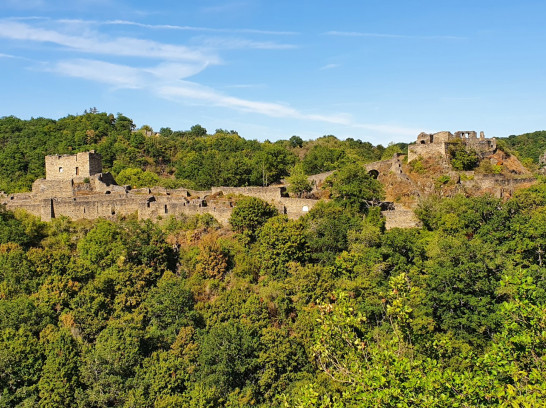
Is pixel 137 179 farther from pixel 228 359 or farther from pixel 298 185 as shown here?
pixel 228 359

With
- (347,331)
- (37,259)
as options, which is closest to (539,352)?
(347,331)

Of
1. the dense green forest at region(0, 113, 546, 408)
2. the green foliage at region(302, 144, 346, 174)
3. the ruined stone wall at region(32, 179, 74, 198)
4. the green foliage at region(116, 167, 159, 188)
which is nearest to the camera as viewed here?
the dense green forest at region(0, 113, 546, 408)

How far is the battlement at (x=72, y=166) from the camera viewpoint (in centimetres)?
3972

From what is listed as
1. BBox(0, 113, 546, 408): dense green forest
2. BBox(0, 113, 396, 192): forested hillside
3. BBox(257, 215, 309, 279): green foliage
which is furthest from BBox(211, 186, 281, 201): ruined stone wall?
BBox(0, 113, 396, 192): forested hillside

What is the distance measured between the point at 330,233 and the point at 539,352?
19442 millimetres

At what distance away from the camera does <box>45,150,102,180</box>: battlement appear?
39.7 m

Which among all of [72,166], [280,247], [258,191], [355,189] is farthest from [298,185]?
[72,166]

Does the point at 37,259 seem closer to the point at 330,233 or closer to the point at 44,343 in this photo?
the point at 44,343

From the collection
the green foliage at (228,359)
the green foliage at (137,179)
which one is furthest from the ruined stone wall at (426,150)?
the green foliage at (137,179)

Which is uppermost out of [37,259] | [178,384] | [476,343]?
[37,259]

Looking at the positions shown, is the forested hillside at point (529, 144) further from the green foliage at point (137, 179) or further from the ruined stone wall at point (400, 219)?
the green foliage at point (137, 179)

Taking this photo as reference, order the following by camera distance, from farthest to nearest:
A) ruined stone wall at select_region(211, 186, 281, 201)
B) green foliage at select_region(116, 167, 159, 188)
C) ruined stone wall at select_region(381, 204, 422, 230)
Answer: green foliage at select_region(116, 167, 159, 188)
ruined stone wall at select_region(211, 186, 281, 201)
ruined stone wall at select_region(381, 204, 422, 230)

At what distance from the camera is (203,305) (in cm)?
2819

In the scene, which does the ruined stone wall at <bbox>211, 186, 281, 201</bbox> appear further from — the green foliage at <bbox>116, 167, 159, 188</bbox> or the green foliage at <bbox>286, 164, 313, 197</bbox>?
the green foliage at <bbox>116, 167, 159, 188</bbox>
